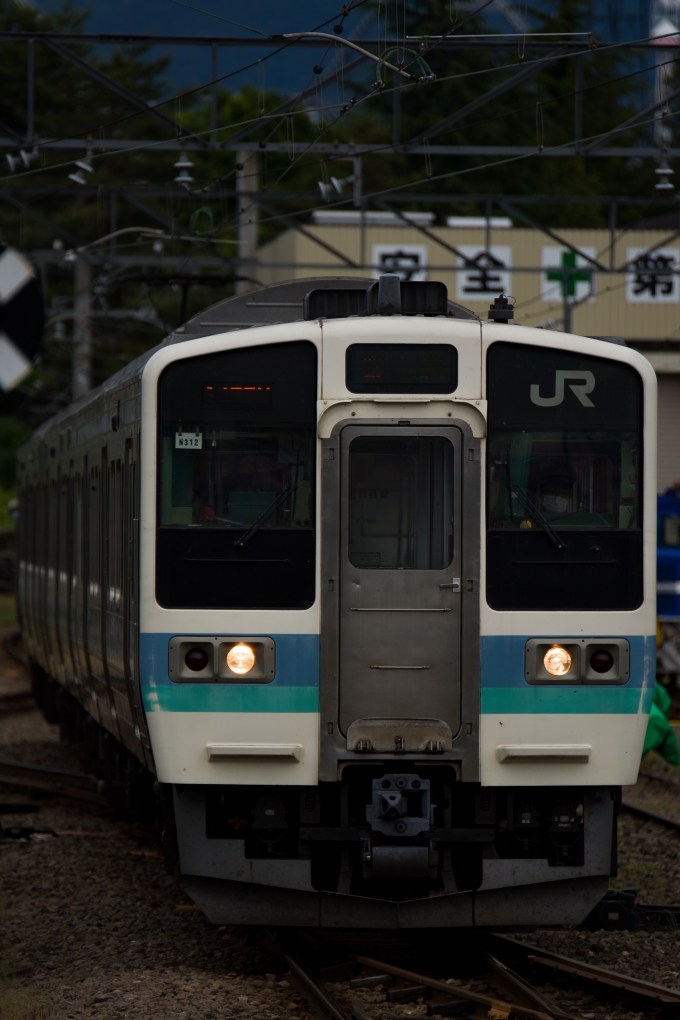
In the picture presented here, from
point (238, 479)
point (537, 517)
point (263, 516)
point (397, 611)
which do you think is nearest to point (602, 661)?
point (537, 517)

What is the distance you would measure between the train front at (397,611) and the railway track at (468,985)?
25cm

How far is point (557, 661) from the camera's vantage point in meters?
6.49

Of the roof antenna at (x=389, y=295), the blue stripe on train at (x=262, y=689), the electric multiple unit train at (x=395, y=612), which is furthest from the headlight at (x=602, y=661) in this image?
the roof antenna at (x=389, y=295)

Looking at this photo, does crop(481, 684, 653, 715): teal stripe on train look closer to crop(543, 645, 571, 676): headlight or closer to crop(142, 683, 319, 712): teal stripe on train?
crop(543, 645, 571, 676): headlight

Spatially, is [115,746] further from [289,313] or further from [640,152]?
[640,152]

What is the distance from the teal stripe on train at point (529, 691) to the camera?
253 inches

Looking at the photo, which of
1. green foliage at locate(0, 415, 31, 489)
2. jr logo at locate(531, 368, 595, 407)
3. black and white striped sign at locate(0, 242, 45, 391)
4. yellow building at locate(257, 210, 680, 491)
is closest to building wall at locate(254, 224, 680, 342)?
yellow building at locate(257, 210, 680, 491)

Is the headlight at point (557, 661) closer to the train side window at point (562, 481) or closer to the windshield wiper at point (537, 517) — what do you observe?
the train side window at point (562, 481)

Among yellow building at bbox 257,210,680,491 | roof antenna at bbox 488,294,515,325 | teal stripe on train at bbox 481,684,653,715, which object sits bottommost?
teal stripe on train at bbox 481,684,653,715

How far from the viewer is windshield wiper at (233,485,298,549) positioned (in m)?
6.47

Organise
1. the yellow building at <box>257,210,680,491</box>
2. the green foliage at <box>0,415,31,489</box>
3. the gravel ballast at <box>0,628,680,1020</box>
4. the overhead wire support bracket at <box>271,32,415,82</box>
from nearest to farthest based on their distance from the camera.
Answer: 1. the gravel ballast at <box>0,628,680,1020</box>
2. the overhead wire support bracket at <box>271,32,415,82</box>
3. the yellow building at <box>257,210,680,491</box>
4. the green foliage at <box>0,415,31,489</box>

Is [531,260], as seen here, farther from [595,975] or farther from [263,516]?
[595,975]

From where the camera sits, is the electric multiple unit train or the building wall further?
the building wall

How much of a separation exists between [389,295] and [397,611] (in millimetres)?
1464
